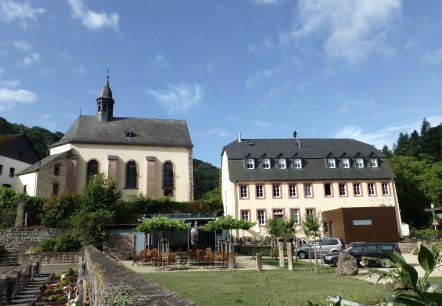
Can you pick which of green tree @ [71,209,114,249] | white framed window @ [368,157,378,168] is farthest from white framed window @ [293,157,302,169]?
green tree @ [71,209,114,249]

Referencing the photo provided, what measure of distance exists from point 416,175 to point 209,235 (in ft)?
103

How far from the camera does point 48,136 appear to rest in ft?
229

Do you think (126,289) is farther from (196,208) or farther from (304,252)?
(196,208)

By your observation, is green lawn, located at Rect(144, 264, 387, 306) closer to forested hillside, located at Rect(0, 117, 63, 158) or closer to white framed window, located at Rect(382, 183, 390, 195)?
white framed window, located at Rect(382, 183, 390, 195)

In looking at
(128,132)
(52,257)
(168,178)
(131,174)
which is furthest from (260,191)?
(52,257)

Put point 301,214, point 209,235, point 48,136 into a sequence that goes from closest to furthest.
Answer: point 209,235, point 301,214, point 48,136

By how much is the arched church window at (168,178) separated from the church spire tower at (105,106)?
10.1m

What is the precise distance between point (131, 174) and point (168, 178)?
13.7 feet

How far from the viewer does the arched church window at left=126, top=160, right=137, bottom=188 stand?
41.0 metres

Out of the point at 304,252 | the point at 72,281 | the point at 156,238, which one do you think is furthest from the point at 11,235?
the point at 304,252

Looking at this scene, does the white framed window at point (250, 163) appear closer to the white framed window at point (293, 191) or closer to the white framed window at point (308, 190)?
the white framed window at point (293, 191)

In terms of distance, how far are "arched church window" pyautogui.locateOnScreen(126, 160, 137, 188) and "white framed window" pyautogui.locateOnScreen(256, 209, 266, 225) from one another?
1401 centimetres

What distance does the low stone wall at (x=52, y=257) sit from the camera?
24.2m

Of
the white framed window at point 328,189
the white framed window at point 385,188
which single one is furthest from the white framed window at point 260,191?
the white framed window at point 385,188
